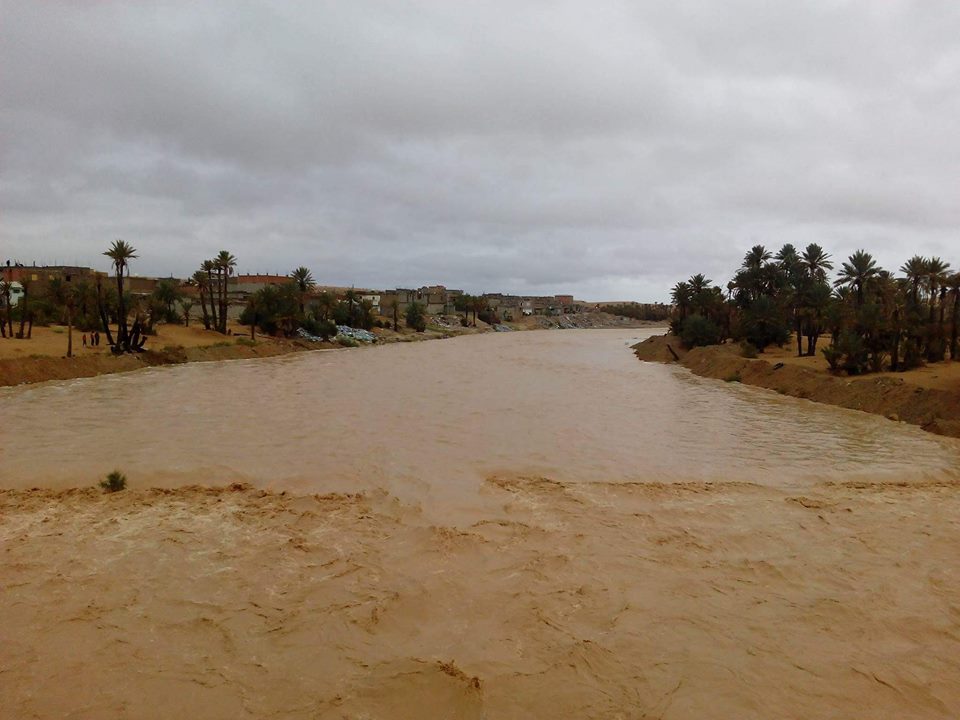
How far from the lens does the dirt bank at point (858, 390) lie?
20.4 m

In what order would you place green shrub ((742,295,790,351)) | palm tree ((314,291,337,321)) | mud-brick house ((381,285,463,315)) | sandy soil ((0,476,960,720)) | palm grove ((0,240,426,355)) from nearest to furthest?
sandy soil ((0,476,960,720)) → palm grove ((0,240,426,355)) → green shrub ((742,295,790,351)) → palm tree ((314,291,337,321)) → mud-brick house ((381,285,463,315))

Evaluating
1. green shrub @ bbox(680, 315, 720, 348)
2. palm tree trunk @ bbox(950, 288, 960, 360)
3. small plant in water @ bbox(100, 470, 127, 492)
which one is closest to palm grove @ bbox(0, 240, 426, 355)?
small plant in water @ bbox(100, 470, 127, 492)

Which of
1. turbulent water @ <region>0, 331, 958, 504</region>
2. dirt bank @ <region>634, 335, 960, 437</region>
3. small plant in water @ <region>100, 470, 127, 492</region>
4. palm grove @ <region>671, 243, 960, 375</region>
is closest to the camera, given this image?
small plant in water @ <region>100, 470, 127, 492</region>

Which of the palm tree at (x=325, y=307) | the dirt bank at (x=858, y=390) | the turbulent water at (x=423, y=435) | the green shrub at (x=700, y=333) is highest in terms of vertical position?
the palm tree at (x=325, y=307)

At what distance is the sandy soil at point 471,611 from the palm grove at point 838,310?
2325 centimetres

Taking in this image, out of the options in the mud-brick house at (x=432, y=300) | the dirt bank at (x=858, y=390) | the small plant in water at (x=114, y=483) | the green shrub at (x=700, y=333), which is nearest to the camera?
the small plant in water at (x=114, y=483)

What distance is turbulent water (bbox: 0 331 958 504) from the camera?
13.1m

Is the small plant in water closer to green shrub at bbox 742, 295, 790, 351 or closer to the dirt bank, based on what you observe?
the dirt bank

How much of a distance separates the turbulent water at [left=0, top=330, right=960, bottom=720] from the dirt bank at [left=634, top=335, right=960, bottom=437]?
470 cm

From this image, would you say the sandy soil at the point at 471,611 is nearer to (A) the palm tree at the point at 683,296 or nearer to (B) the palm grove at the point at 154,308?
(B) the palm grove at the point at 154,308

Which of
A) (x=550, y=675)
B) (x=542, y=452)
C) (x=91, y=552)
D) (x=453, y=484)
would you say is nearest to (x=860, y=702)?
(x=550, y=675)

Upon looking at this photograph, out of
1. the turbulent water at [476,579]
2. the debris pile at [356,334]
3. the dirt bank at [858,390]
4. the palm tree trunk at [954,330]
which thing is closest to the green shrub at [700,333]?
the dirt bank at [858,390]

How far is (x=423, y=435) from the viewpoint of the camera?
17.6 metres

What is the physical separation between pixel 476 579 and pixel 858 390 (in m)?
24.4
